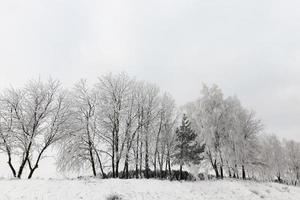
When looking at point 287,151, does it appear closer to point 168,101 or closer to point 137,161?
point 168,101

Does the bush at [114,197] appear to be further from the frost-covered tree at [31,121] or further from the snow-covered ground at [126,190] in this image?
the frost-covered tree at [31,121]

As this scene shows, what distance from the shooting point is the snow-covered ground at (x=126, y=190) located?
13969 mm

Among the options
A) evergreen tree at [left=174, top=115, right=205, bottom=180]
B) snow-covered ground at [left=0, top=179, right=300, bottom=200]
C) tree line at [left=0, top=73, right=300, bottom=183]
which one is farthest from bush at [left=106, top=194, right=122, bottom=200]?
evergreen tree at [left=174, top=115, right=205, bottom=180]

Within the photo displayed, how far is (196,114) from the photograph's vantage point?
101 feet

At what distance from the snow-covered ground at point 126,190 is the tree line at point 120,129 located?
604 centimetres

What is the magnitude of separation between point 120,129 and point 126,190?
11.4m

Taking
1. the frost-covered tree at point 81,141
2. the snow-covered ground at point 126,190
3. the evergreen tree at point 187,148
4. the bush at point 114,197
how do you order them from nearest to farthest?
1. the snow-covered ground at point 126,190
2. the bush at point 114,197
3. the frost-covered tree at point 81,141
4. the evergreen tree at point 187,148

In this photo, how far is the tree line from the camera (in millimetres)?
22906

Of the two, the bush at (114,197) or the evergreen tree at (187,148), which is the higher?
the evergreen tree at (187,148)

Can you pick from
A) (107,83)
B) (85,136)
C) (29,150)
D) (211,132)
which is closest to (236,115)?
(211,132)

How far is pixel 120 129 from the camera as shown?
2731 cm

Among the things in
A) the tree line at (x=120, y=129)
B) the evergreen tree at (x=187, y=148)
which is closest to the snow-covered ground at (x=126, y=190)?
the evergreen tree at (x=187, y=148)

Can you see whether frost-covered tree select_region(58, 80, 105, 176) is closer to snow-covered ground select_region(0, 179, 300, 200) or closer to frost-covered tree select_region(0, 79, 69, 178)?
frost-covered tree select_region(0, 79, 69, 178)

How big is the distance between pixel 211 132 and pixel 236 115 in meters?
4.81
